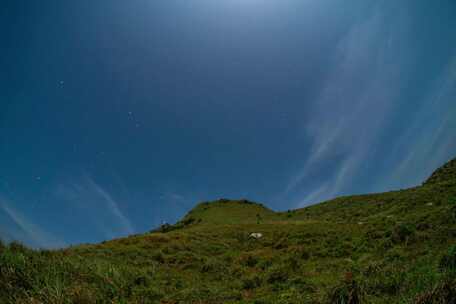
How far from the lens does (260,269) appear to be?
35.7 ft

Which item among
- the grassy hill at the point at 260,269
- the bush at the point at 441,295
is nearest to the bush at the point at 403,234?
the grassy hill at the point at 260,269

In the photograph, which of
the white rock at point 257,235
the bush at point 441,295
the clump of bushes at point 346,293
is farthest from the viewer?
the white rock at point 257,235

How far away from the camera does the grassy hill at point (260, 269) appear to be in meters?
5.25

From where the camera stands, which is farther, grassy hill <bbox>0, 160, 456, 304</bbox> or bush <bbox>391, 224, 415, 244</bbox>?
bush <bbox>391, 224, 415, 244</bbox>

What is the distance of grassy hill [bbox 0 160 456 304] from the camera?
207 inches

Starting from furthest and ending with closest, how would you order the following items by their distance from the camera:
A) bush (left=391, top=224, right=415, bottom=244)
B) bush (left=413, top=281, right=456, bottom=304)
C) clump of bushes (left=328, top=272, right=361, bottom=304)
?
bush (left=391, top=224, right=415, bottom=244)
clump of bushes (left=328, top=272, right=361, bottom=304)
bush (left=413, top=281, right=456, bottom=304)

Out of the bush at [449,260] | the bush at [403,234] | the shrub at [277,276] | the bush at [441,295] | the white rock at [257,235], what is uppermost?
the white rock at [257,235]

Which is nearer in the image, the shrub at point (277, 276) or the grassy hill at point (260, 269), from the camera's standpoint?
the grassy hill at point (260, 269)

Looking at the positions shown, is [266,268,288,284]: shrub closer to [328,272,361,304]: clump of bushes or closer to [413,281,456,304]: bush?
[328,272,361,304]: clump of bushes

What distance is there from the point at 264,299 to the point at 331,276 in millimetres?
3037

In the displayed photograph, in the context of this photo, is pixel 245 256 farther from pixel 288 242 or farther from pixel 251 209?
pixel 251 209

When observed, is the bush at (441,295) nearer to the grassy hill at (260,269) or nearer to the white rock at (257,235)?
the grassy hill at (260,269)

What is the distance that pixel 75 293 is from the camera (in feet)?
17.8

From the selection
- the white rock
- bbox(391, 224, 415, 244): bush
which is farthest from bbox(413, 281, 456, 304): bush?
the white rock
